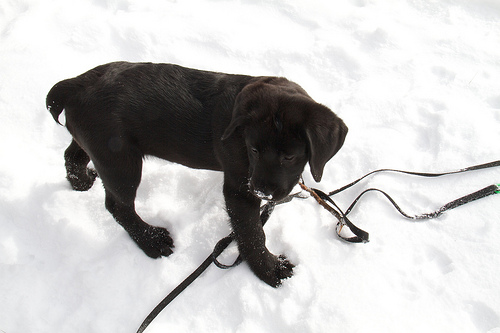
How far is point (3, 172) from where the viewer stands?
3.08 meters

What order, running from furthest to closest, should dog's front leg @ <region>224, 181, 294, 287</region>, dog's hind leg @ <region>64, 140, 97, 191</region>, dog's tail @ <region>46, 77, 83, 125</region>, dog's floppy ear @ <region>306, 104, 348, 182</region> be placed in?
1. dog's hind leg @ <region>64, 140, 97, 191</region>
2. dog's front leg @ <region>224, 181, 294, 287</region>
3. dog's tail @ <region>46, 77, 83, 125</region>
4. dog's floppy ear @ <region>306, 104, 348, 182</region>

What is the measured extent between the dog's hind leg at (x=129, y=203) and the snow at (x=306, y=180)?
102mm

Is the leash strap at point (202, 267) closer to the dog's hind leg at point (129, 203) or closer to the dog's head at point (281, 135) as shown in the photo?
the dog's hind leg at point (129, 203)

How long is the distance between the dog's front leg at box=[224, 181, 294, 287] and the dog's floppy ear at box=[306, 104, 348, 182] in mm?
565

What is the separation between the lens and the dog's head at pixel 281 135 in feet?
6.57

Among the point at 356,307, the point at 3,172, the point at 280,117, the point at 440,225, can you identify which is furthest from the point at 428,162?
the point at 3,172

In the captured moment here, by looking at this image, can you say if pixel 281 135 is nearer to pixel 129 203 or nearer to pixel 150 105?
pixel 150 105

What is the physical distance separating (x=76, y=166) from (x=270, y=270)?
5.90 feet

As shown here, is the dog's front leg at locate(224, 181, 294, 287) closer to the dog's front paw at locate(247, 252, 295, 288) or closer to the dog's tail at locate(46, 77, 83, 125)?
the dog's front paw at locate(247, 252, 295, 288)

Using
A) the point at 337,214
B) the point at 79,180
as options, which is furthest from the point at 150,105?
the point at 337,214

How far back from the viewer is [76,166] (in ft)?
9.77

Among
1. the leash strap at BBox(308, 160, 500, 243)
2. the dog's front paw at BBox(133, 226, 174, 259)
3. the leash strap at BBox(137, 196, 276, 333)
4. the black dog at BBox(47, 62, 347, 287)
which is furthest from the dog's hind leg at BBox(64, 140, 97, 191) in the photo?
the leash strap at BBox(308, 160, 500, 243)

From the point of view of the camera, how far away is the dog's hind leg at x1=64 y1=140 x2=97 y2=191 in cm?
296

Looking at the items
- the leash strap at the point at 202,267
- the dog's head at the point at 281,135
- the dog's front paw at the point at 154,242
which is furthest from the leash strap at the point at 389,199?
the dog's front paw at the point at 154,242
